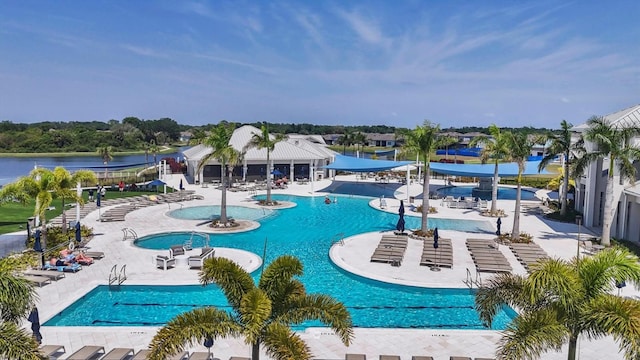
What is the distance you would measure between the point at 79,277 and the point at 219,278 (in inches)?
465

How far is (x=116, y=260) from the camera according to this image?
19.1 meters

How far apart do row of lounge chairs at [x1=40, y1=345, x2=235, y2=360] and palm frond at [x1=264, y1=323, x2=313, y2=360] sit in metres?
3.83

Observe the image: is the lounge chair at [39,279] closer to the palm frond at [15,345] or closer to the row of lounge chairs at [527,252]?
the palm frond at [15,345]

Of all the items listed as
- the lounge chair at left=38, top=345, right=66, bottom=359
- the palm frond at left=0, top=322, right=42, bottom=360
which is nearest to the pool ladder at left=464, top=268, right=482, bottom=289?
the lounge chair at left=38, top=345, right=66, bottom=359

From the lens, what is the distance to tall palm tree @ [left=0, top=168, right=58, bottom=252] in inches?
749

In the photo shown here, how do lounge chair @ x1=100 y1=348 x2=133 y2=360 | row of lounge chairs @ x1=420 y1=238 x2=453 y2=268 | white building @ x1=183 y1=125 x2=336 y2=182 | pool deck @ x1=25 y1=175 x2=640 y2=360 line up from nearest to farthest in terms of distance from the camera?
lounge chair @ x1=100 y1=348 x2=133 y2=360 → pool deck @ x1=25 y1=175 x2=640 y2=360 → row of lounge chairs @ x1=420 y1=238 x2=453 y2=268 → white building @ x1=183 y1=125 x2=336 y2=182

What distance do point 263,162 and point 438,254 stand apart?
28837 mm

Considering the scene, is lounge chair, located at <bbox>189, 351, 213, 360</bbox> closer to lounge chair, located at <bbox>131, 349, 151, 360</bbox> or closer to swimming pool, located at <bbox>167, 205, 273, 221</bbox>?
lounge chair, located at <bbox>131, 349, 151, 360</bbox>

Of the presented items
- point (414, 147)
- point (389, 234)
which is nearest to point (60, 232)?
point (389, 234)

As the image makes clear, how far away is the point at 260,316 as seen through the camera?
715 cm

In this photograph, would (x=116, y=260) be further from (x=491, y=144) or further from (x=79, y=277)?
(x=491, y=144)

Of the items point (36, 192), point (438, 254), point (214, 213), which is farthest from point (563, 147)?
point (36, 192)

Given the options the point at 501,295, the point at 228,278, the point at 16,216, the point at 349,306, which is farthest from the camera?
the point at 16,216

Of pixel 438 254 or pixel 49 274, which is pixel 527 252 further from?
pixel 49 274
